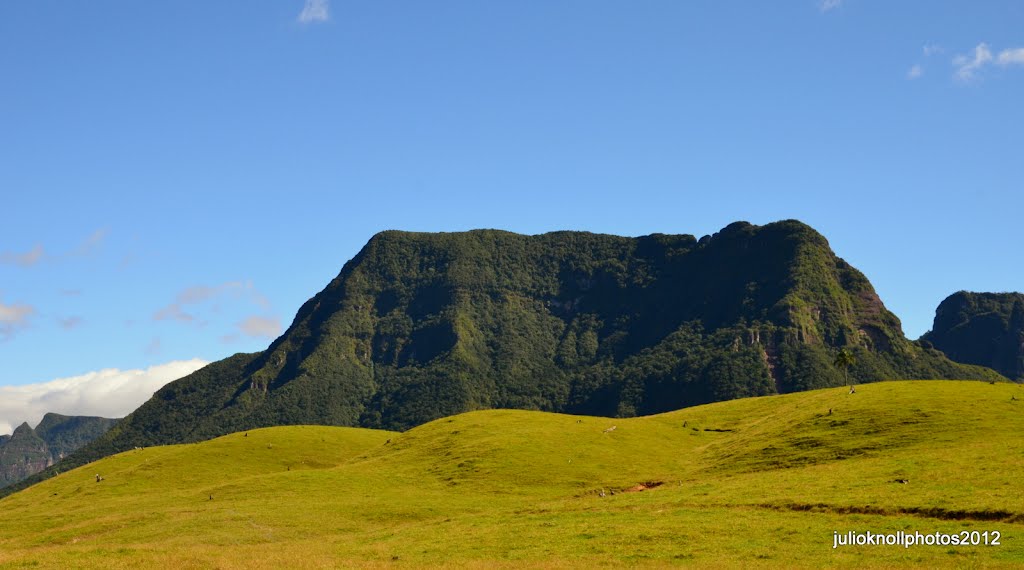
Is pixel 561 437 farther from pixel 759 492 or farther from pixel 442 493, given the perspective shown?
pixel 759 492

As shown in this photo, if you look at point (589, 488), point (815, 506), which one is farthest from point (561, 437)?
point (815, 506)

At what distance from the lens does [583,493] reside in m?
81.5

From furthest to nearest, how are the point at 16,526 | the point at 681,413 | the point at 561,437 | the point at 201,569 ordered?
1. the point at 681,413
2. the point at 561,437
3. the point at 16,526
4. the point at 201,569

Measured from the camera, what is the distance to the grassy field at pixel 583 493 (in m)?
50.1

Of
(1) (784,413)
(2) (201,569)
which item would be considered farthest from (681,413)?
(2) (201,569)

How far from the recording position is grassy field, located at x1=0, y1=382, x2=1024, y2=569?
5012 cm

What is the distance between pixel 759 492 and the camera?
214 feet

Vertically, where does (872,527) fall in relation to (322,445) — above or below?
below

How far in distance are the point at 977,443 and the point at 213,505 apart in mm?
67252

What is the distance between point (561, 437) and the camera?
104062 millimetres

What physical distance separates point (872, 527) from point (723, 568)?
1148 centimetres

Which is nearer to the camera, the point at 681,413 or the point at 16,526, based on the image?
the point at 16,526

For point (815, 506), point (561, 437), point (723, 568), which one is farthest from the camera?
point (561, 437)

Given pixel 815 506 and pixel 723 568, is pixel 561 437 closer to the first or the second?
pixel 815 506
